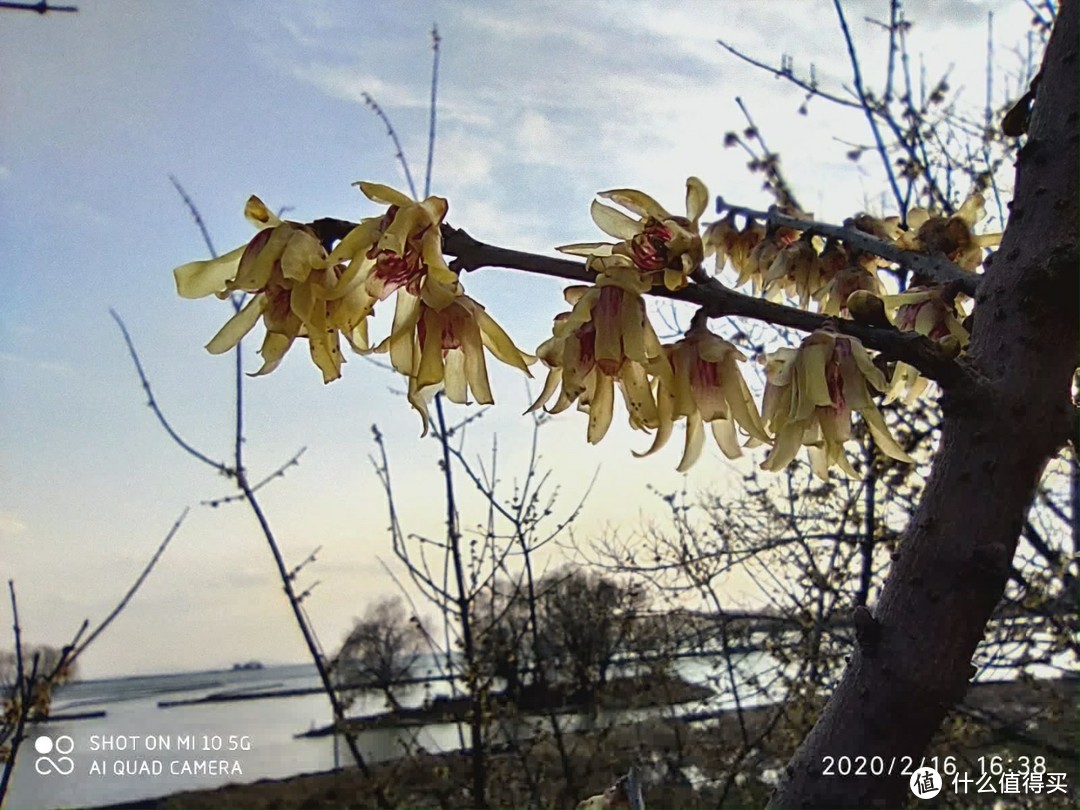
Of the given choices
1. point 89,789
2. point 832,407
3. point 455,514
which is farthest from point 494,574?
point 89,789

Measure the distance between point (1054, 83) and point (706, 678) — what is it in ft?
14.3

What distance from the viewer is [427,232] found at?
0.55 metres

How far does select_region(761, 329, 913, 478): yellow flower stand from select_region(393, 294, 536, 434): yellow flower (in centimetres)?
22

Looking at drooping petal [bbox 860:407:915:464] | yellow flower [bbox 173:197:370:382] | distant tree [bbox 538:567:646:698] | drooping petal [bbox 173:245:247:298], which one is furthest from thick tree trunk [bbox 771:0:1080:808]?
distant tree [bbox 538:567:646:698]

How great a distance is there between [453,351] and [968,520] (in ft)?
1.29

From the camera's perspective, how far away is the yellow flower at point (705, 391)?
632mm

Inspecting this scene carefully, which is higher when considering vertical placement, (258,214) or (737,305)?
(258,214)

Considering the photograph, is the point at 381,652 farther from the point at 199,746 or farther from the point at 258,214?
the point at 258,214

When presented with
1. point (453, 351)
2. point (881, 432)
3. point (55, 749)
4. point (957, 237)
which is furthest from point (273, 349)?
point (55, 749)

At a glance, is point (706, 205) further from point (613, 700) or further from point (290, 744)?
point (290, 744)

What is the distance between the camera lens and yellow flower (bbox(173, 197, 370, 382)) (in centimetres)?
54

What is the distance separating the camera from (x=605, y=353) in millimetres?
586

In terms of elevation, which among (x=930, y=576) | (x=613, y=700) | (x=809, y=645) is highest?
(x=930, y=576)

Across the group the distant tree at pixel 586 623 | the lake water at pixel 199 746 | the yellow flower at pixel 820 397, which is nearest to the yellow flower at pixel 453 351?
the yellow flower at pixel 820 397
